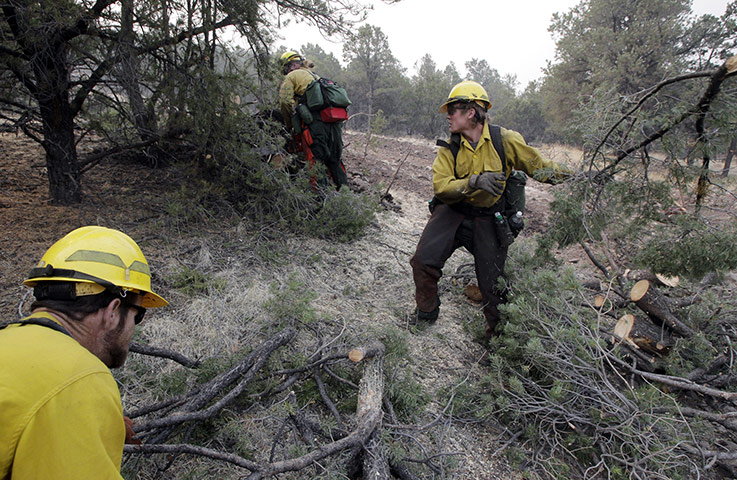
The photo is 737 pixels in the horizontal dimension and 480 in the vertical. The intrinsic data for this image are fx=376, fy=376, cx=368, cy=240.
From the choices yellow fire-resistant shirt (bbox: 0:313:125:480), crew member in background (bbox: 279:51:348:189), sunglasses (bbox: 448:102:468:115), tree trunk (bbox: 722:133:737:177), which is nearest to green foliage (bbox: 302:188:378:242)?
crew member in background (bbox: 279:51:348:189)

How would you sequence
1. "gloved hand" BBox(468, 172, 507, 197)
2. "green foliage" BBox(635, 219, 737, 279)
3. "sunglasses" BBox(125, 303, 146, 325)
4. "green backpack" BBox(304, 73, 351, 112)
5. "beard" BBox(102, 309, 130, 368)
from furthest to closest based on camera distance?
"green backpack" BBox(304, 73, 351, 112), "gloved hand" BBox(468, 172, 507, 197), "green foliage" BBox(635, 219, 737, 279), "sunglasses" BBox(125, 303, 146, 325), "beard" BBox(102, 309, 130, 368)

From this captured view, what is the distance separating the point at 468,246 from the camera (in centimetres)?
333

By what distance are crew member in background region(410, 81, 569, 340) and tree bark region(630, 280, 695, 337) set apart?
1047mm

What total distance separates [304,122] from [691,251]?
13.7 ft

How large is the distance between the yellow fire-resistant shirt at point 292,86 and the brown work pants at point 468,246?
2.61m

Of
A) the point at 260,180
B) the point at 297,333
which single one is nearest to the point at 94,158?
the point at 260,180

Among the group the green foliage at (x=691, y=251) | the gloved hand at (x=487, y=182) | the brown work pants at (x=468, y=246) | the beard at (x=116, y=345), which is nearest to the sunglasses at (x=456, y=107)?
the gloved hand at (x=487, y=182)

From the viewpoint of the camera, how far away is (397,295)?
158 inches

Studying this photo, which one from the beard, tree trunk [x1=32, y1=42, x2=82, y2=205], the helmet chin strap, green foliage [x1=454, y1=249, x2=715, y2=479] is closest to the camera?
the helmet chin strap

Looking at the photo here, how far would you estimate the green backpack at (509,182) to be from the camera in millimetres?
3101

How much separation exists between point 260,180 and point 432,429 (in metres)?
3.18

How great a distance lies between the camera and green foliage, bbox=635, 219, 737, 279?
269 centimetres

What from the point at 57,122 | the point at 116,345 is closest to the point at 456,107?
the point at 116,345

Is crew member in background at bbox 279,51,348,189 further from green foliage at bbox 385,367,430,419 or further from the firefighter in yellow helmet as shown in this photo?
the firefighter in yellow helmet
